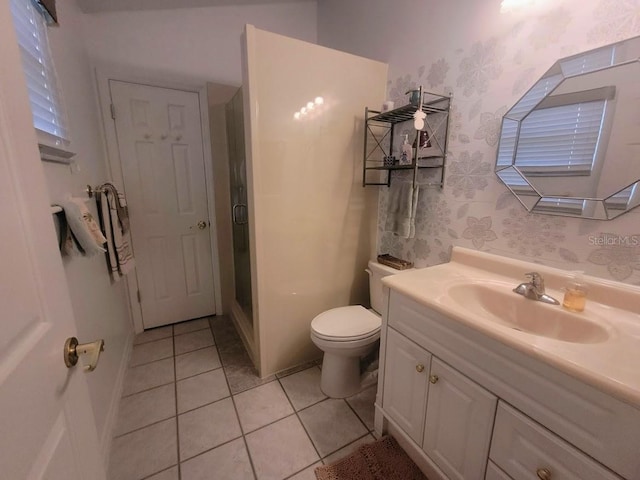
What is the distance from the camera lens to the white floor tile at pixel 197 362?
1.88m

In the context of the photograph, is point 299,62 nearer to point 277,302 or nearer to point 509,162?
point 509,162

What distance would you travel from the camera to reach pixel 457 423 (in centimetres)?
99

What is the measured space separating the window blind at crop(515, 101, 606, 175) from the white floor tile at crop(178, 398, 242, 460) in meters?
1.89

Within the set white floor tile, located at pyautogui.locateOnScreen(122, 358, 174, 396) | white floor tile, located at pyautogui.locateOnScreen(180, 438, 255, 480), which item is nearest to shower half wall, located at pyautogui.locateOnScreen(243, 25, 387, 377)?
white floor tile, located at pyautogui.locateOnScreen(180, 438, 255, 480)

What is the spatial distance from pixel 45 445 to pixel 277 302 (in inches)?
50.6

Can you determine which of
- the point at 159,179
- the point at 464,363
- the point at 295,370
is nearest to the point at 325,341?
the point at 295,370

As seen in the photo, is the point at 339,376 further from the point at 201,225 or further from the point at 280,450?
the point at 201,225

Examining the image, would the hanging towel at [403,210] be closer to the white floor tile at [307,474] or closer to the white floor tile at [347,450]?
the white floor tile at [347,450]

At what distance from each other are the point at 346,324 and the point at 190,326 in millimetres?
1564

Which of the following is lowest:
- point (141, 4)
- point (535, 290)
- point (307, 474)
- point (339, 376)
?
point (307, 474)

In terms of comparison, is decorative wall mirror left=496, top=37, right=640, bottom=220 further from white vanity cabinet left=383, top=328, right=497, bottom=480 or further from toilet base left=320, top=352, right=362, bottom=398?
toilet base left=320, top=352, right=362, bottom=398

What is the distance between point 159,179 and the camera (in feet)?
7.21

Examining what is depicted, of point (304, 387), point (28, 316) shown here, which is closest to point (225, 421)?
point (304, 387)

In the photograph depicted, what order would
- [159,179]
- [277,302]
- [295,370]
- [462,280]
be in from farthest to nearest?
[159,179], [295,370], [277,302], [462,280]
